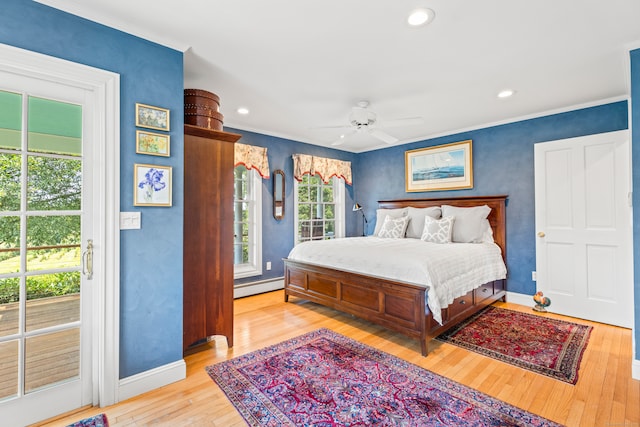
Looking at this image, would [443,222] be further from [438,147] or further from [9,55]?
[9,55]

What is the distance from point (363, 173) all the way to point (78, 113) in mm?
4773

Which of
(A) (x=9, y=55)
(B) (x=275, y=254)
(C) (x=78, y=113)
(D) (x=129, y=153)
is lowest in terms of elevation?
(B) (x=275, y=254)

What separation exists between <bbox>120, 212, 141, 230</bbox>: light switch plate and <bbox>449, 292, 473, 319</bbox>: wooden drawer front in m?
2.79

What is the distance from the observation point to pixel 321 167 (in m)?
5.34

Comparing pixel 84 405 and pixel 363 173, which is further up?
pixel 363 173

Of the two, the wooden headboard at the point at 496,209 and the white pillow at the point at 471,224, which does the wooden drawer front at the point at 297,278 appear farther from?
the wooden headboard at the point at 496,209

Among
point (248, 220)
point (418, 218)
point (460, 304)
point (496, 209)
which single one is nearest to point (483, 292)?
point (460, 304)

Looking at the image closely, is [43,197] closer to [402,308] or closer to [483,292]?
[402,308]

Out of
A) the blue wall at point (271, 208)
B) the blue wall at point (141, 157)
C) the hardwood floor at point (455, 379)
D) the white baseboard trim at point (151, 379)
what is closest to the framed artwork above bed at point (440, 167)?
the blue wall at point (141, 157)

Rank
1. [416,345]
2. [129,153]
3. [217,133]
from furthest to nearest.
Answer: [416,345] < [217,133] < [129,153]

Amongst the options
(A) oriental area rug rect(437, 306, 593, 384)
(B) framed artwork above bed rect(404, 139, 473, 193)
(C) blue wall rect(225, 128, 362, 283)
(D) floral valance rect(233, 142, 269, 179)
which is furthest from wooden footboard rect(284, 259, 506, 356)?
(B) framed artwork above bed rect(404, 139, 473, 193)

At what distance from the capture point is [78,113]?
189cm

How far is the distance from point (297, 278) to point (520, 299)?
292cm

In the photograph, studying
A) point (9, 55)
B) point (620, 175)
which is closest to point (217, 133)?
point (9, 55)
